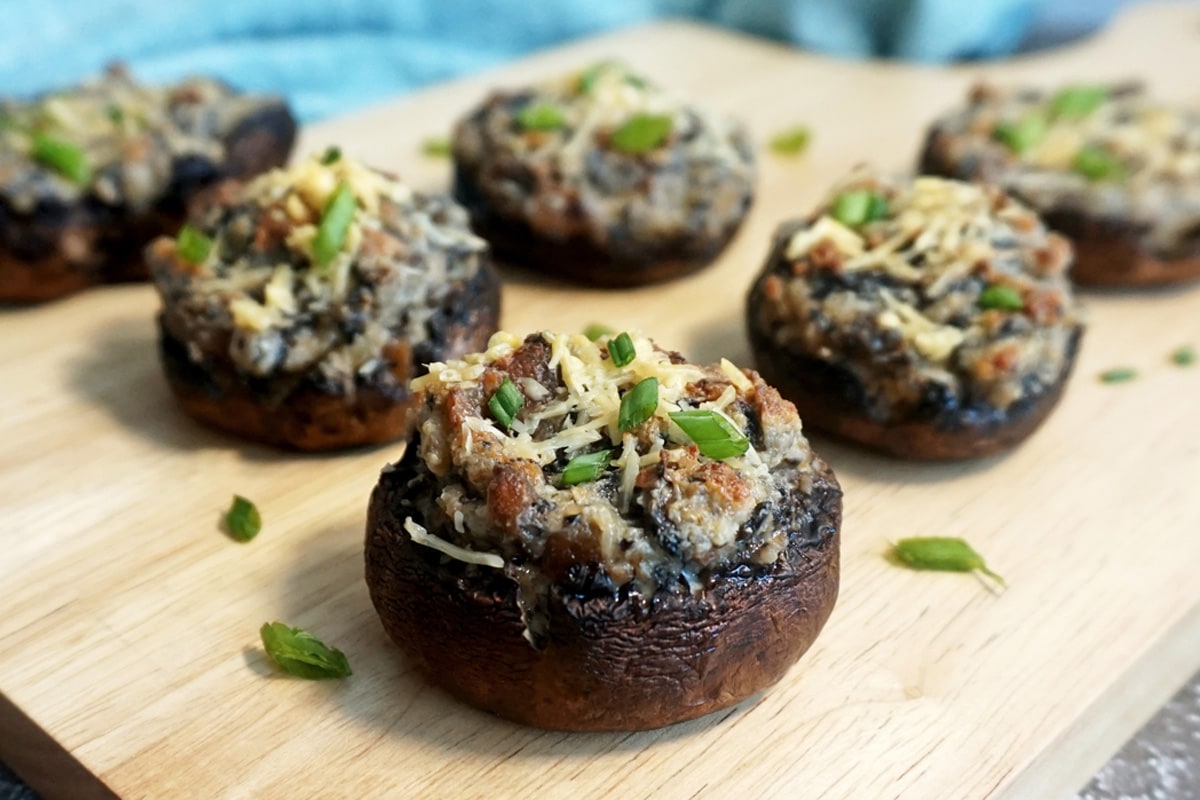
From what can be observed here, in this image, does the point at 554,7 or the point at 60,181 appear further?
the point at 554,7

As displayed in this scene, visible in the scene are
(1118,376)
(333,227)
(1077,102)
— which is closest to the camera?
(333,227)

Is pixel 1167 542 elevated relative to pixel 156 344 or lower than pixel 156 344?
elevated

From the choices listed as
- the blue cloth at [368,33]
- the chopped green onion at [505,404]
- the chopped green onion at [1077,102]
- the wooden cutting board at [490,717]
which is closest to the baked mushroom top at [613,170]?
the wooden cutting board at [490,717]

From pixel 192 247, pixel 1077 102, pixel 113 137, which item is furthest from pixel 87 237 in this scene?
pixel 1077 102

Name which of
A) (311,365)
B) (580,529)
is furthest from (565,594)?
(311,365)

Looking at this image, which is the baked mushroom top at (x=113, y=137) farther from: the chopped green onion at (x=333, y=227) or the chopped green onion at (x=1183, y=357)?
the chopped green onion at (x=1183, y=357)

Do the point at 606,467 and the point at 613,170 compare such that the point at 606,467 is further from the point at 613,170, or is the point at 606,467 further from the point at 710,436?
the point at 613,170

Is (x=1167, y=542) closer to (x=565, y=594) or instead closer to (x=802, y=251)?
(x=802, y=251)
